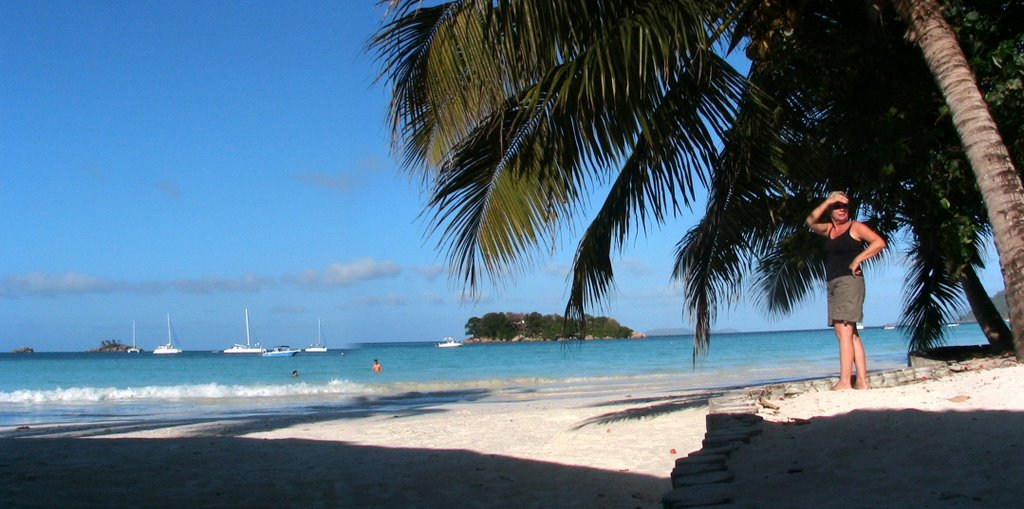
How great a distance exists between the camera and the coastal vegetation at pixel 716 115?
5.35 meters

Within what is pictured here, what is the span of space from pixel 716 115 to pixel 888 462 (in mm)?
3628

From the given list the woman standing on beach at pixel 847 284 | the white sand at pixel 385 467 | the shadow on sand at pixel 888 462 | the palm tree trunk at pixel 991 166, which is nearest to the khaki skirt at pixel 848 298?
the woman standing on beach at pixel 847 284

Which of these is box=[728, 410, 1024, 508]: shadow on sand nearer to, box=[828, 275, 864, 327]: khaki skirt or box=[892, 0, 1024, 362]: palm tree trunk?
box=[828, 275, 864, 327]: khaki skirt

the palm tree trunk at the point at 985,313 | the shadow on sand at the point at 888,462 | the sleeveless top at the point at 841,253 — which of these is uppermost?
the sleeveless top at the point at 841,253

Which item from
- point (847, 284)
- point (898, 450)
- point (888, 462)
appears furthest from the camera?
point (847, 284)

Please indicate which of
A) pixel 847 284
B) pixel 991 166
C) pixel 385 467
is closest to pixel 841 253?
pixel 847 284

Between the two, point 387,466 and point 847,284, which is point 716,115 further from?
point 387,466

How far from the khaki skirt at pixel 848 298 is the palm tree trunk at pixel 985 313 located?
308 cm

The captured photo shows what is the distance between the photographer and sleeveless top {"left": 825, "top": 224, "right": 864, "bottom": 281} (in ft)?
17.4

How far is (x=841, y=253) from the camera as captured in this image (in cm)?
537

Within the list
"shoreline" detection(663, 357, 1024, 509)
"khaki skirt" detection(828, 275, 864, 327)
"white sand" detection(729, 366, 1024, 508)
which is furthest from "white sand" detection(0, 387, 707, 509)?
"khaki skirt" detection(828, 275, 864, 327)

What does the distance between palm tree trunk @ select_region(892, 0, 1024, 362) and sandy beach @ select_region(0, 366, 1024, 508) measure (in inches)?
23.4

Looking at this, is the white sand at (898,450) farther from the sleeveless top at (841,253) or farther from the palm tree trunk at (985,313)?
the palm tree trunk at (985,313)

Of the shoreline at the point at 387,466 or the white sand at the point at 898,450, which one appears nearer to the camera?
the white sand at the point at 898,450
